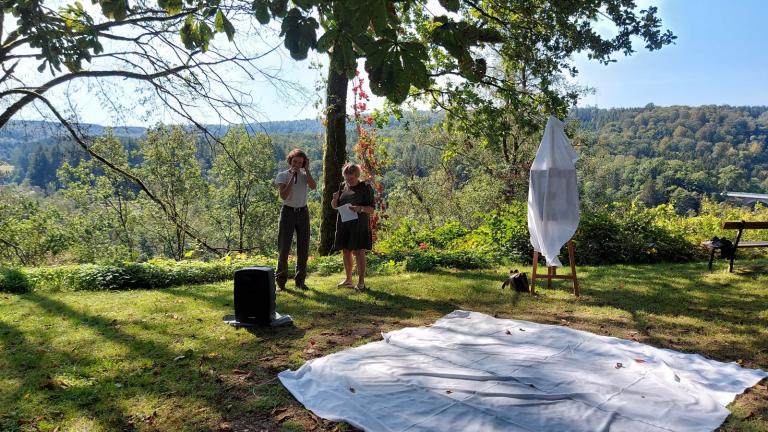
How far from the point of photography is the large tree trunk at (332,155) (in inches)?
432

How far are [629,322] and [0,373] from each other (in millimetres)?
6160

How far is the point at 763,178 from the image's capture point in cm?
6619

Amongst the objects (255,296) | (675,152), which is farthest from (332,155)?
(675,152)

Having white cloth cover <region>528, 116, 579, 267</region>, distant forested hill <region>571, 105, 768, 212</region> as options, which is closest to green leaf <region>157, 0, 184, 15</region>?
white cloth cover <region>528, 116, 579, 267</region>

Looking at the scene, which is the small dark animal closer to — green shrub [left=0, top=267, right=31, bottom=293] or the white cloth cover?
the white cloth cover

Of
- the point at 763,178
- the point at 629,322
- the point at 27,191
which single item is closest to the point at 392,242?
the point at 629,322

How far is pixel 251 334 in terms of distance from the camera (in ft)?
16.3

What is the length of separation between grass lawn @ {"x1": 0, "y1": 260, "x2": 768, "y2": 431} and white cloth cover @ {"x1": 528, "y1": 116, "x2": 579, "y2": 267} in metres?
0.92

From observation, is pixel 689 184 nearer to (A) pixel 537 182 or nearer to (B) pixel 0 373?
(A) pixel 537 182

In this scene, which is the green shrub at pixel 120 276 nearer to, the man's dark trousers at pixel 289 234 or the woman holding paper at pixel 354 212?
the man's dark trousers at pixel 289 234

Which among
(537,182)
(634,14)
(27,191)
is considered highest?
(634,14)

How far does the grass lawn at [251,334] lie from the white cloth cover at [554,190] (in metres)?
0.92

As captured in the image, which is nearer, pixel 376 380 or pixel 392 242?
pixel 376 380

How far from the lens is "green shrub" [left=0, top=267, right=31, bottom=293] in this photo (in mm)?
7086
